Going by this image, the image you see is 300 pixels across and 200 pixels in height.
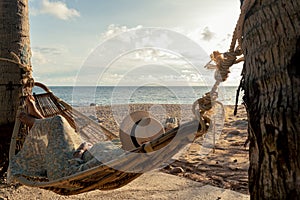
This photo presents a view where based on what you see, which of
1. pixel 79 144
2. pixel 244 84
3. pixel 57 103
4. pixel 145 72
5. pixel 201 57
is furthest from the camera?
pixel 145 72

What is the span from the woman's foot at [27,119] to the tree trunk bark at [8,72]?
1.13 ft

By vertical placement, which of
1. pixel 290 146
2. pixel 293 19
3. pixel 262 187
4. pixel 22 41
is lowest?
pixel 262 187

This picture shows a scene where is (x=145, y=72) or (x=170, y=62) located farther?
(x=145, y=72)

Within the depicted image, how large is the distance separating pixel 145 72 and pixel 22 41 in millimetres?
1198

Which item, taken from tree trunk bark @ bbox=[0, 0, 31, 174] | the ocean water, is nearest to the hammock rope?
tree trunk bark @ bbox=[0, 0, 31, 174]

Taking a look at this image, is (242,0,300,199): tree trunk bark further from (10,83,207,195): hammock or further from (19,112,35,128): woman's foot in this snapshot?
(19,112,35,128): woman's foot

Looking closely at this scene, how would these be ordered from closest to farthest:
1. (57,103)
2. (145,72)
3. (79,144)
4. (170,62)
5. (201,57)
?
(201,57) → (79,144) → (57,103) → (170,62) → (145,72)

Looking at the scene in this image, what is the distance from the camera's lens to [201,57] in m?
1.64

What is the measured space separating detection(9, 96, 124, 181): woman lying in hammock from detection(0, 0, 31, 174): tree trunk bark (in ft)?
1.33

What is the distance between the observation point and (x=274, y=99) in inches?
27.5

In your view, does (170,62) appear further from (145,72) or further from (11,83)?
(11,83)

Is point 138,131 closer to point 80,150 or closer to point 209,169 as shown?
point 80,150

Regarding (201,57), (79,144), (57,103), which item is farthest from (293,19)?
(57,103)

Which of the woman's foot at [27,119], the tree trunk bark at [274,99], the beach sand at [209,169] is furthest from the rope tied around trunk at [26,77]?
the tree trunk bark at [274,99]
